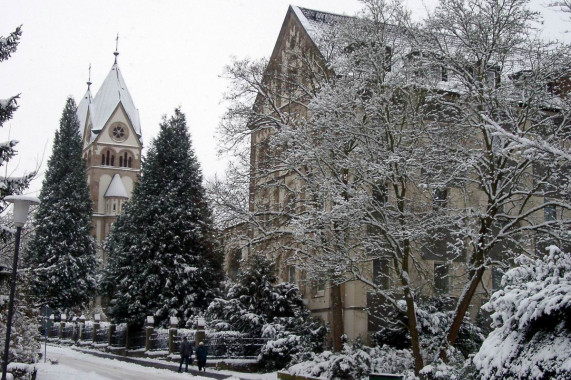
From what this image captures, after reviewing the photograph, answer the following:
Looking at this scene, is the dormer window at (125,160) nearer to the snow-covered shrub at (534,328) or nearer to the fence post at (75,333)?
the fence post at (75,333)

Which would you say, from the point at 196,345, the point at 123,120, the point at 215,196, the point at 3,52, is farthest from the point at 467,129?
the point at 123,120

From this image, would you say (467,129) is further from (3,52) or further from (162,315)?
(162,315)

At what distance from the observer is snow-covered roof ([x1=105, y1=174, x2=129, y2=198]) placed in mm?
105688

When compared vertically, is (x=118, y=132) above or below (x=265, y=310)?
above

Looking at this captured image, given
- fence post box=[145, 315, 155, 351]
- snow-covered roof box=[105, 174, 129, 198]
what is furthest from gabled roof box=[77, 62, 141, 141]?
fence post box=[145, 315, 155, 351]

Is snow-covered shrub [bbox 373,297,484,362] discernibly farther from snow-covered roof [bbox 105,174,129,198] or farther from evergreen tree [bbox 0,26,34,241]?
snow-covered roof [bbox 105,174,129,198]

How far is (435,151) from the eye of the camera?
19859 mm

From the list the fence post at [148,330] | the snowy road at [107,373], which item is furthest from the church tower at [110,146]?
the snowy road at [107,373]

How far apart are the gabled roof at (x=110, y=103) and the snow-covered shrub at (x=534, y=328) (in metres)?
98.6

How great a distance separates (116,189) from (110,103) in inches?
487

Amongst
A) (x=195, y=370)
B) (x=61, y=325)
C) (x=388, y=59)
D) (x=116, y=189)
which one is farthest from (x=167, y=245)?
(x=116, y=189)

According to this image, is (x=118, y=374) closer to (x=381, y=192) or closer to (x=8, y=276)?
(x=8, y=276)

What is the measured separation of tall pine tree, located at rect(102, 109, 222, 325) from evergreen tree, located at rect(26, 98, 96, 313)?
17.8m

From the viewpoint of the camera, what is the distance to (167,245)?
139ft
